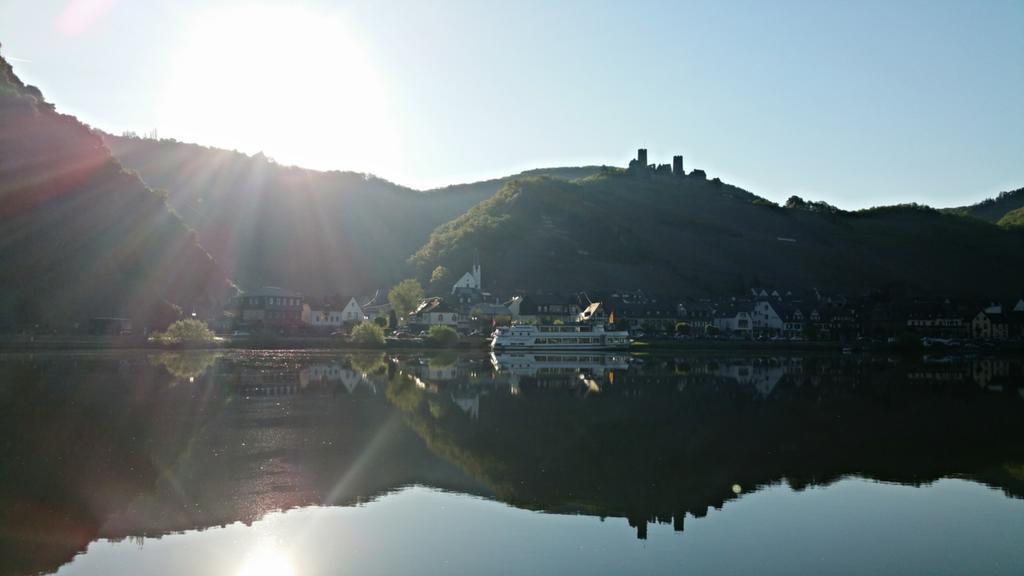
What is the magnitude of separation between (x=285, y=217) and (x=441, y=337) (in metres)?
87.2

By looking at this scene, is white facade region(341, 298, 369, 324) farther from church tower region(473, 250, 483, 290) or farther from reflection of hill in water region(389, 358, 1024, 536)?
reflection of hill in water region(389, 358, 1024, 536)

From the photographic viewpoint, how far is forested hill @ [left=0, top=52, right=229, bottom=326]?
5916cm

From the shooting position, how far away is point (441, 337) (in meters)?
73.5

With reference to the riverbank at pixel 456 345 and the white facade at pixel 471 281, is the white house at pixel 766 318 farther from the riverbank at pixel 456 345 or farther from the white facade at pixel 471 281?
the white facade at pixel 471 281

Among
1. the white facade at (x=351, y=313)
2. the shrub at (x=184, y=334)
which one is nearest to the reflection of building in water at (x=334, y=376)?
the shrub at (x=184, y=334)

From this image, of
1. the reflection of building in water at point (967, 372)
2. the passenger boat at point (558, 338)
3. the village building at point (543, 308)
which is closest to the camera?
the reflection of building in water at point (967, 372)

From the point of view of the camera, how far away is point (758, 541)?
1358 centimetres

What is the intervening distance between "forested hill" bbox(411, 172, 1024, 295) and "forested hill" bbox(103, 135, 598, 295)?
13179 millimetres

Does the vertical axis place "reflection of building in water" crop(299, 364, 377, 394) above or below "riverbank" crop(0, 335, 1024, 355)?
below

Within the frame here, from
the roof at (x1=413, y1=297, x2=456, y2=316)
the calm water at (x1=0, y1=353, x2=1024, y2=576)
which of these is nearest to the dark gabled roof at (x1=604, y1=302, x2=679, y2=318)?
the roof at (x1=413, y1=297, x2=456, y2=316)

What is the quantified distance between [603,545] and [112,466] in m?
11.1

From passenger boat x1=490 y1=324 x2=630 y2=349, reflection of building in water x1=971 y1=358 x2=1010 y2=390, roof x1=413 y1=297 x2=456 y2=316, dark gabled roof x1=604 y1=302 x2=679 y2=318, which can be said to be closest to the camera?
reflection of building in water x1=971 y1=358 x2=1010 y2=390

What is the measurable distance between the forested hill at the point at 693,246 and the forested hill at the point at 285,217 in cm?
1318

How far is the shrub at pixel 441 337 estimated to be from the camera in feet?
241
